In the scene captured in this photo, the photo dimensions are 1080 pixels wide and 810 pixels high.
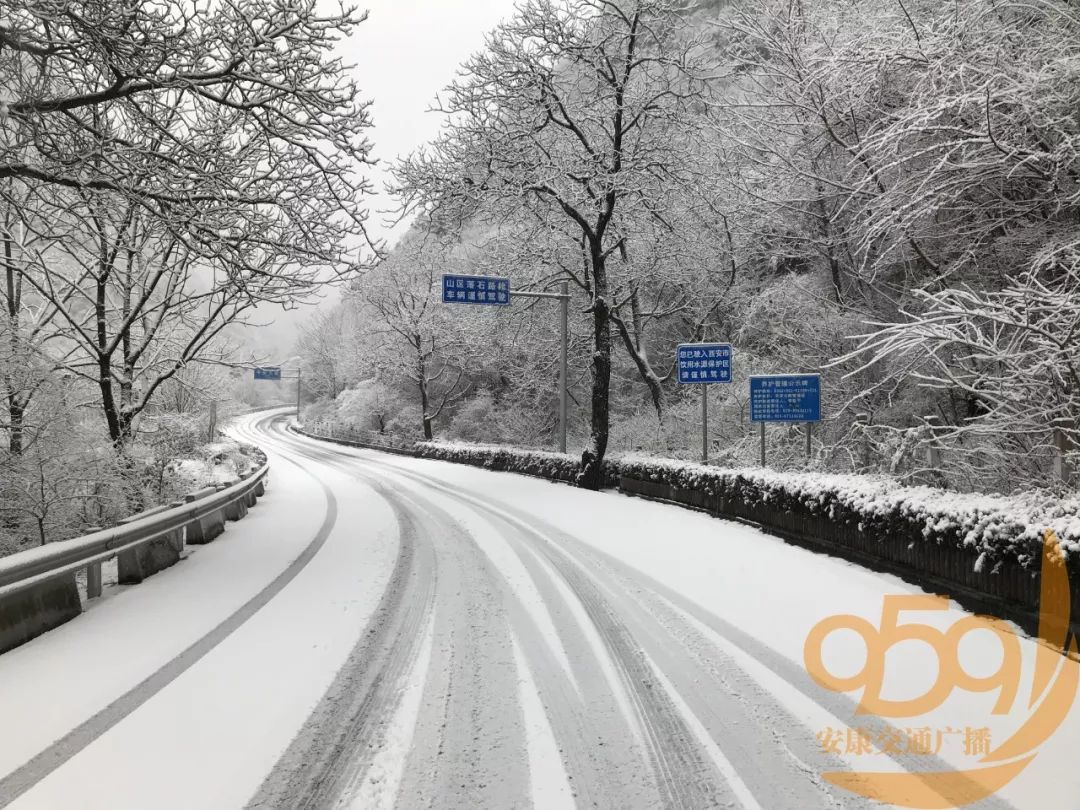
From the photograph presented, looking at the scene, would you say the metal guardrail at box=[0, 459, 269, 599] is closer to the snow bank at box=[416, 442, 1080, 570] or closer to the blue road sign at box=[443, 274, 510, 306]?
the snow bank at box=[416, 442, 1080, 570]

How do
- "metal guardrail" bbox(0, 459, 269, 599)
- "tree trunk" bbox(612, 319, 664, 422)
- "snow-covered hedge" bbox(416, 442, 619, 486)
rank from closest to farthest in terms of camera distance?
"metal guardrail" bbox(0, 459, 269, 599) → "snow-covered hedge" bbox(416, 442, 619, 486) → "tree trunk" bbox(612, 319, 664, 422)

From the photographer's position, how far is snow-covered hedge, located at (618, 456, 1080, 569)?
5250 millimetres

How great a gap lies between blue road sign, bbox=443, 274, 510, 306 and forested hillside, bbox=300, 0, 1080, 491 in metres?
1.21

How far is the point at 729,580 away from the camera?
7.42 metres

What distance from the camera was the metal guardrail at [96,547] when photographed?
4.88m

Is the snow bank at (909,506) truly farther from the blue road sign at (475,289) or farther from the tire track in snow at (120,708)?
the blue road sign at (475,289)

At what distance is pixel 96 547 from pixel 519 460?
1842cm

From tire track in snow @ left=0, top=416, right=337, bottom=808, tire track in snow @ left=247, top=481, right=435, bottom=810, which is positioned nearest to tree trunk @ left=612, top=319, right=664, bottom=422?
tire track in snow @ left=247, top=481, right=435, bottom=810

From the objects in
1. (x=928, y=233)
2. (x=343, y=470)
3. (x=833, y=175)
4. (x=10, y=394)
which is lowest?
(x=343, y=470)

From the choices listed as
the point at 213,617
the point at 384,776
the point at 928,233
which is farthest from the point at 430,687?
the point at 928,233

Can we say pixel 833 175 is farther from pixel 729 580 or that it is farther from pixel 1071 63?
pixel 729 580

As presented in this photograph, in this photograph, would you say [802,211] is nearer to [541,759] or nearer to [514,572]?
[514,572]

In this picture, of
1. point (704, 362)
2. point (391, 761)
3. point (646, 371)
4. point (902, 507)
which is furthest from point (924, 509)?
point (646, 371)

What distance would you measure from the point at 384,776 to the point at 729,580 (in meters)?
5.30
